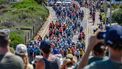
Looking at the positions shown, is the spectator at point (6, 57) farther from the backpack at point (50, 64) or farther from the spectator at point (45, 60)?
the backpack at point (50, 64)

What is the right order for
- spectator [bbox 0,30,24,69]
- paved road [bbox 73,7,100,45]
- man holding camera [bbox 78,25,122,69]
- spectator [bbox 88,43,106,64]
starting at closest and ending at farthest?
man holding camera [bbox 78,25,122,69]
spectator [bbox 0,30,24,69]
spectator [bbox 88,43,106,64]
paved road [bbox 73,7,100,45]

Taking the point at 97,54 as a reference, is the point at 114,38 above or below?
above

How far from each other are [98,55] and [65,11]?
5468cm

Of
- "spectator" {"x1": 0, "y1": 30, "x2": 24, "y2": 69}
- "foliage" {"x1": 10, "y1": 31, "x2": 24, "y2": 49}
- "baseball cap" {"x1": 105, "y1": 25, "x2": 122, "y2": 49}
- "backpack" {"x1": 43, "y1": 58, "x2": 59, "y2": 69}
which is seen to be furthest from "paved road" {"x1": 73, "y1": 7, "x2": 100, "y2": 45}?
"baseball cap" {"x1": 105, "y1": 25, "x2": 122, "y2": 49}

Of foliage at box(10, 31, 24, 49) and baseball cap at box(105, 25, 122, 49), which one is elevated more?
baseball cap at box(105, 25, 122, 49)

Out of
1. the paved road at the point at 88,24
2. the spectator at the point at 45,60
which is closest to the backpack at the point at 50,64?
the spectator at the point at 45,60

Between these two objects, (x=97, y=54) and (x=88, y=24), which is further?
(x=88, y=24)

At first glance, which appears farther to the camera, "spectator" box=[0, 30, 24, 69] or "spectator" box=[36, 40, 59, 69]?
"spectator" box=[36, 40, 59, 69]

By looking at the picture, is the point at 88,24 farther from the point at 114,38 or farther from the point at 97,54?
the point at 114,38

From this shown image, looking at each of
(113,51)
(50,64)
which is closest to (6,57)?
(50,64)

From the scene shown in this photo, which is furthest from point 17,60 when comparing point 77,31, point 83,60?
point 77,31

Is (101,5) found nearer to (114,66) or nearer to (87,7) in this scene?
(87,7)

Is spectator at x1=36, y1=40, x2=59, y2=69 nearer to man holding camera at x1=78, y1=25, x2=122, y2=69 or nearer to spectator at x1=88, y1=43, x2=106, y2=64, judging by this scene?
spectator at x1=88, y1=43, x2=106, y2=64

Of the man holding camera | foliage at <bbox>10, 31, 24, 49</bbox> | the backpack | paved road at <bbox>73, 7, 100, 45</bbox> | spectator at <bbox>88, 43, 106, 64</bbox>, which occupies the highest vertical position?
the man holding camera
